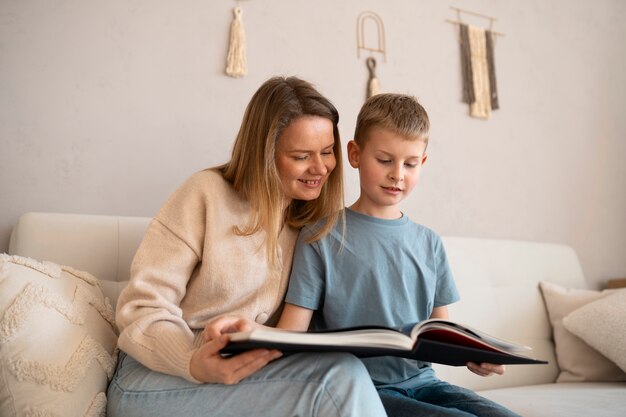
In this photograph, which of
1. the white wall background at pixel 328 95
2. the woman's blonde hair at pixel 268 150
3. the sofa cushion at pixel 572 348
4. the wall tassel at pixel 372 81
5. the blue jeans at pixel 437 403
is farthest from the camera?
the wall tassel at pixel 372 81

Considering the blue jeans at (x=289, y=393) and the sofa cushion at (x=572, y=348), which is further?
the sofa cushion at (x=572, y=348)

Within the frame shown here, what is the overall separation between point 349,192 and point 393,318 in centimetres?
84

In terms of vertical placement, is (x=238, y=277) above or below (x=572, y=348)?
above

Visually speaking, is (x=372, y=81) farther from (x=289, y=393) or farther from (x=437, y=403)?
(x=289, y=393)

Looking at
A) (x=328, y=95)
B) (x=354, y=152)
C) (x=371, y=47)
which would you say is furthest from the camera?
(x=371, y=47)

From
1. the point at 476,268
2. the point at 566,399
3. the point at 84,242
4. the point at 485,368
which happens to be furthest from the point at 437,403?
the point at 84,242

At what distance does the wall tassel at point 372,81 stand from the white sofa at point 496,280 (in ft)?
2.04

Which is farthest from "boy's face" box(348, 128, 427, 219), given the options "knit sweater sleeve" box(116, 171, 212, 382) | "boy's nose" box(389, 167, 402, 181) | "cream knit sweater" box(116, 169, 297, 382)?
"knit sweater sleeve" box(116, 171, 212, 382)

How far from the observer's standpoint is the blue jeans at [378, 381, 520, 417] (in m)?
1.28

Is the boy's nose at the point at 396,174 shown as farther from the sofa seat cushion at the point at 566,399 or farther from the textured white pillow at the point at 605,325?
the textured white pillow at the point at 605,325

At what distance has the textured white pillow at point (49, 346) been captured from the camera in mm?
1186

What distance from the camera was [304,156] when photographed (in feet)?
4.87

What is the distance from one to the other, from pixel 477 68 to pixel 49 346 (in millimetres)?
2027

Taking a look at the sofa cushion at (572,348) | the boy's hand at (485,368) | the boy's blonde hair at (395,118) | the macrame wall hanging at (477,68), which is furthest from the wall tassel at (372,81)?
the boy's hand at (485,368)
